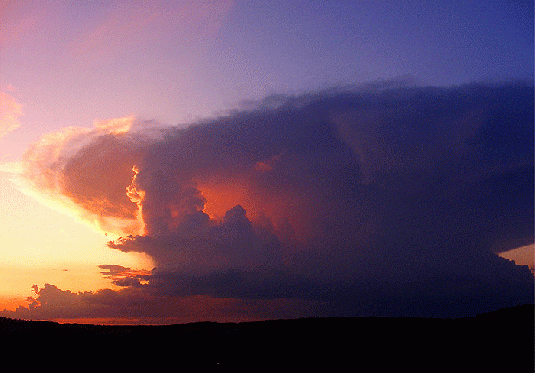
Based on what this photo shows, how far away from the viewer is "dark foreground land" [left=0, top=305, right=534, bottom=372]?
159ft

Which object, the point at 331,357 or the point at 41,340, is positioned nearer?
the point at 331,357

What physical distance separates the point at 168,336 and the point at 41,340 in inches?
749

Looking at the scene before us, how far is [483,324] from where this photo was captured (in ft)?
196

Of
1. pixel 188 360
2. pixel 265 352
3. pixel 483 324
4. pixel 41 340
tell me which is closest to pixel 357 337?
pixel 265 352

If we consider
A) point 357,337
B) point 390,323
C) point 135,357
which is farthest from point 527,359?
point 135,357

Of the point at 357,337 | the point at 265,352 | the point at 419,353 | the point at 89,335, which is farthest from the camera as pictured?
the point at 89,335

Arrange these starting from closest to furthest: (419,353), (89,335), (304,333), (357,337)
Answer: (419,353)
(357,337)
(304,333)
(89,335)

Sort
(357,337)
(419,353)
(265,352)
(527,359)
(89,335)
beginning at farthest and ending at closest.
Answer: (89,335) → (357,337) → (265,352) → (419,353) → (527,359)

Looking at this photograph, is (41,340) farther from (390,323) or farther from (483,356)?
(483,356)

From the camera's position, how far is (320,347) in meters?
55.7

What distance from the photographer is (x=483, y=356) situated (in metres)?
48.2

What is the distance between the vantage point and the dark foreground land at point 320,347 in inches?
1906

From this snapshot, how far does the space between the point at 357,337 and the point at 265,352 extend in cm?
1362

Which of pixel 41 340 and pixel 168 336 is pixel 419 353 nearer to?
pixel 168 336
